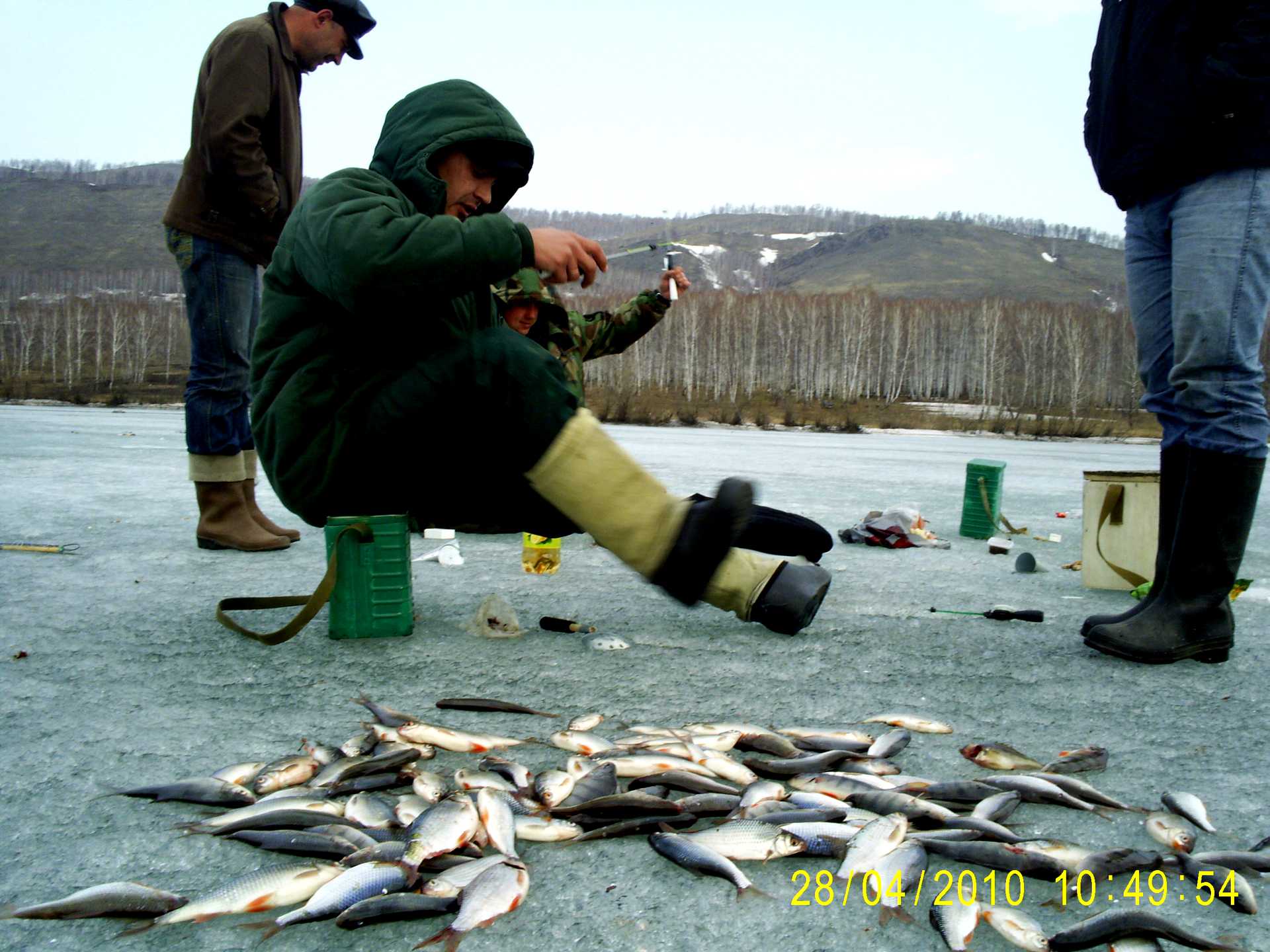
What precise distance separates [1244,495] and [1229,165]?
1006 millimetres

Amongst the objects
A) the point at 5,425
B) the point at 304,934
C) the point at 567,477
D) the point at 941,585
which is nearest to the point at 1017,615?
the point at 941,585

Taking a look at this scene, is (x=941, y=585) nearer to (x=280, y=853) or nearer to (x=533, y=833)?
(x=533, y=833)

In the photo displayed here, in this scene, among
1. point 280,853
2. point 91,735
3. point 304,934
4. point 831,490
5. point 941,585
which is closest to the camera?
point 304,934

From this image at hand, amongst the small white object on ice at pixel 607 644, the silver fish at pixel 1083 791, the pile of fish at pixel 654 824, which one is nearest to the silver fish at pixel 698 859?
the pile of fish at pixel 654 824

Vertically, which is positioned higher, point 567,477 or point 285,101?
point 285,101

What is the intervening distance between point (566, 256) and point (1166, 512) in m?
2.15

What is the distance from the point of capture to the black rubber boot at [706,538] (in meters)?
2.33

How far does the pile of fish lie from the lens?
4.79 feet

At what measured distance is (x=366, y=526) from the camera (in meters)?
3.12

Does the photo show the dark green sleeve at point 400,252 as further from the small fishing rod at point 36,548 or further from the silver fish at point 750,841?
the small fishing rod at point 36,548

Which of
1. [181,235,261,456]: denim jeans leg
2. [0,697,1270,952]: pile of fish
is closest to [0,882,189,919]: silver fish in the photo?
[0,697,1270,952]: pile of fish

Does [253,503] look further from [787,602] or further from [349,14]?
[787,602]

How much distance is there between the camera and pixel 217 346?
4.76m

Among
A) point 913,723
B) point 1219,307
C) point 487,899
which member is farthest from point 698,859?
point 1219,307
